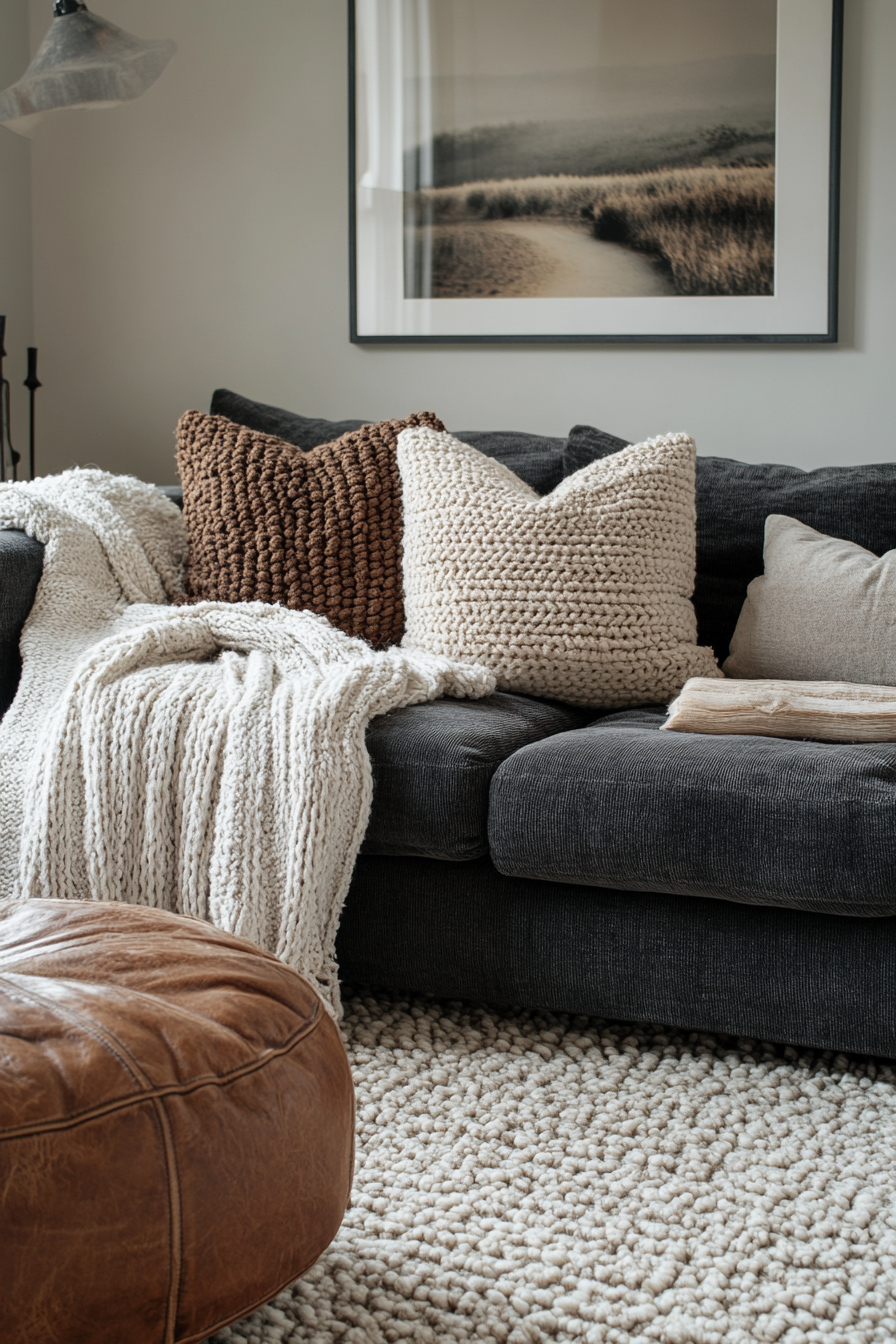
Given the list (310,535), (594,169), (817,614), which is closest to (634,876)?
(817,614)

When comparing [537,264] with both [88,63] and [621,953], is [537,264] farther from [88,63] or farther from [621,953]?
[621,953]

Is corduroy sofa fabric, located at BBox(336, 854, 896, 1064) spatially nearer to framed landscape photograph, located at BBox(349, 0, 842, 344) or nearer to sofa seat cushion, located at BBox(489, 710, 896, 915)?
sofa seat cushion, located at BBox(489, 710, 896, 915)

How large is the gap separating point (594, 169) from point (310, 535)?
137 centimetres

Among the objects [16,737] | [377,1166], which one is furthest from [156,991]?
[16,737]

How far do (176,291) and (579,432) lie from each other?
4.96 feet

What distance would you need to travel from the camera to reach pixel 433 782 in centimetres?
165

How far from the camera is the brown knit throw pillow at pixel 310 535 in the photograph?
2184 mm

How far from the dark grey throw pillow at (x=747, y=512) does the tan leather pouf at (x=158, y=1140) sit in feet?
4.74

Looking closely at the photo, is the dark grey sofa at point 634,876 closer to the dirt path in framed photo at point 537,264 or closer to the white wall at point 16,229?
the dirt path in framed photo at point 537,264

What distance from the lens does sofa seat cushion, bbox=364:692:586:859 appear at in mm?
1645

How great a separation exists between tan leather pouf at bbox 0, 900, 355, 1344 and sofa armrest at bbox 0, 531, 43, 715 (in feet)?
3.30

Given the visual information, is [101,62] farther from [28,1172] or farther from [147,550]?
[28,1172]

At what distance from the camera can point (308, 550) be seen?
7.17ft

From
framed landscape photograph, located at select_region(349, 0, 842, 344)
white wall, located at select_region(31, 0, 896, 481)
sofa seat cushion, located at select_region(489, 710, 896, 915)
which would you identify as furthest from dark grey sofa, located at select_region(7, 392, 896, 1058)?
framed landscape photograph, located at select_region(349, 0, 842, 344)
